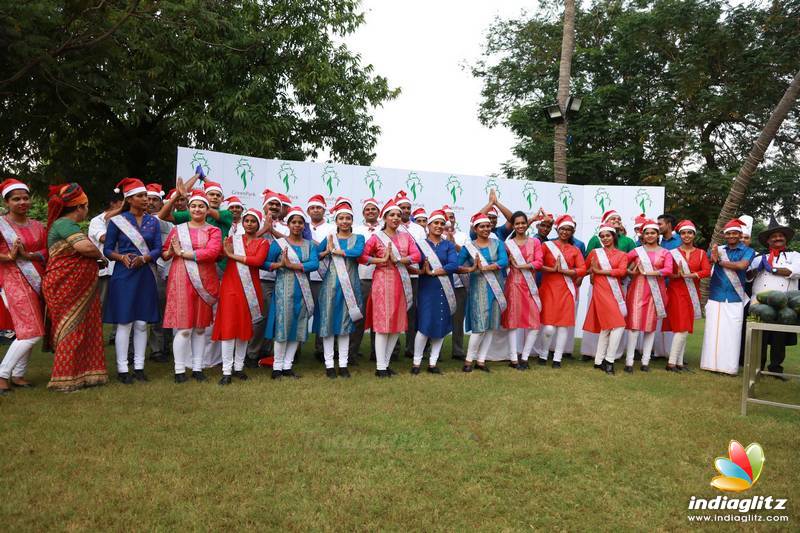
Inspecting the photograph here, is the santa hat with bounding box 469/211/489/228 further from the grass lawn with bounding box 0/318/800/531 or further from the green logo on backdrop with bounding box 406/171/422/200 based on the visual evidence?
the green logo on backdrop with bounding box 406/171/422/200

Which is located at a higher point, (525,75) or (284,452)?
(525,75)

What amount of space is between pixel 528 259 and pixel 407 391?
2478 millimetres

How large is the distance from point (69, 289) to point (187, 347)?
1199mm

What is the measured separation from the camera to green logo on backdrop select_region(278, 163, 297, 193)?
865 cm

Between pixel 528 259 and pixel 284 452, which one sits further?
pixel 528 259

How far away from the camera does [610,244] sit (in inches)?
278

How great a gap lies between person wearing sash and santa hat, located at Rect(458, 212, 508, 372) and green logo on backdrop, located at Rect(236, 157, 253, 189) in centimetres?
360

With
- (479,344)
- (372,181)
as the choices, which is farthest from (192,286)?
(372,181)

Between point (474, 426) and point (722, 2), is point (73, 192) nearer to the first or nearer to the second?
point (474, 426)

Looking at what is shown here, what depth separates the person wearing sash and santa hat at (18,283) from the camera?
5.06 m

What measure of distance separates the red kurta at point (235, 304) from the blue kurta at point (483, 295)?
92.6 inches

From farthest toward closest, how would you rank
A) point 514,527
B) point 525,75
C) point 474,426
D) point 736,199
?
1. point 525,75
2. point 736,199
3. point 474,426
4. point 514,527

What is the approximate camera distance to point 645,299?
7.04m

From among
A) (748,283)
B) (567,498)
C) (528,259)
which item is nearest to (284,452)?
(567,498)
